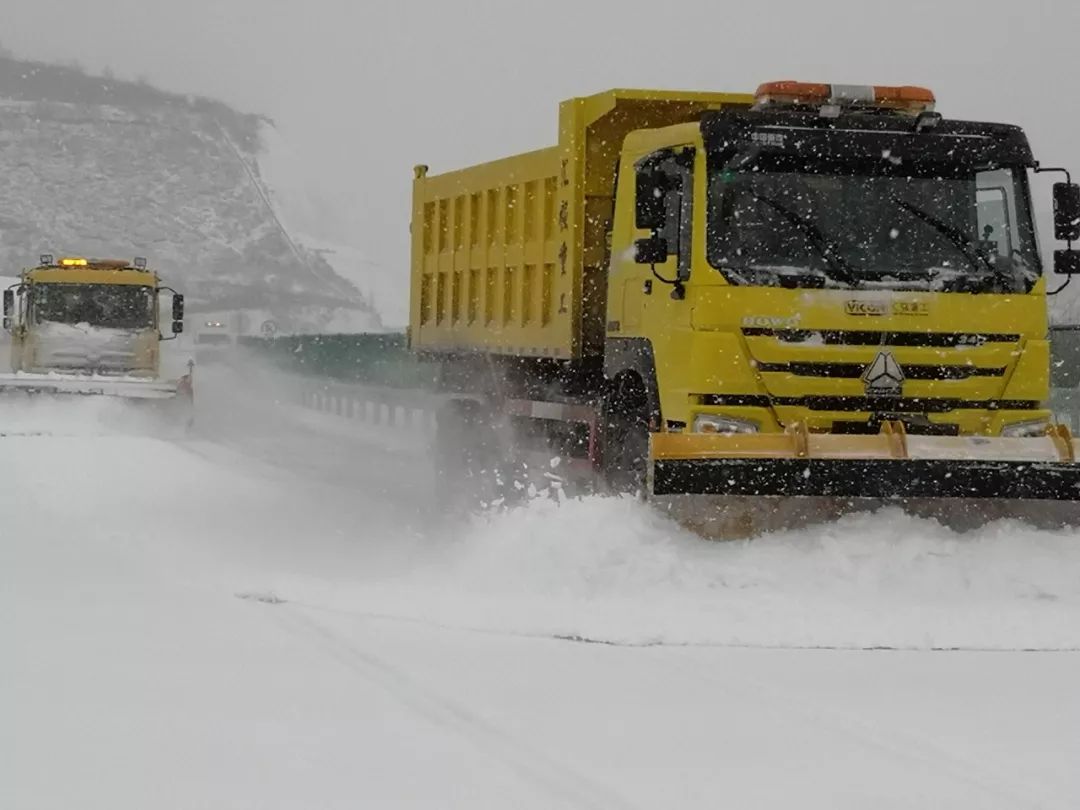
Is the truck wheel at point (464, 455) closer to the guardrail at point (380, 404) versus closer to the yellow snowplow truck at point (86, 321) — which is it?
the guardrail at point (380, 404)

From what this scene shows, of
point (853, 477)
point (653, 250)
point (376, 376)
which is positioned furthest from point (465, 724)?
point (376, 376)

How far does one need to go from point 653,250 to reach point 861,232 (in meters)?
1.12

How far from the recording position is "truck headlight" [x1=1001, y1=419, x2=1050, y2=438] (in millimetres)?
9242

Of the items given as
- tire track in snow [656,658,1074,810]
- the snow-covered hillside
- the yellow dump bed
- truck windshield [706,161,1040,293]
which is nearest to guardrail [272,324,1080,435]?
the yellow dump bed

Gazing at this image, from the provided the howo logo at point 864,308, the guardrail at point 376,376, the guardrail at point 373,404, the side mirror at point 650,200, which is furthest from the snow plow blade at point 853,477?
the guardrail at point 373,404

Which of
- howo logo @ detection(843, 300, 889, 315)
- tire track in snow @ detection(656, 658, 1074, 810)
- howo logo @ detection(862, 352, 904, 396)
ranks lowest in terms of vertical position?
tire track in snow @ detection(656, 658, 1074, 810)

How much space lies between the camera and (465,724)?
222 inches

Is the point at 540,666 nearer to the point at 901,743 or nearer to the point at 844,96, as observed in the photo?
the point at 901,743

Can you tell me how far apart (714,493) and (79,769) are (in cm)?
398

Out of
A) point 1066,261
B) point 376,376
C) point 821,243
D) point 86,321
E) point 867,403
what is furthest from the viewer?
point 376,376

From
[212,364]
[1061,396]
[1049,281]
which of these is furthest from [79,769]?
[212,364]

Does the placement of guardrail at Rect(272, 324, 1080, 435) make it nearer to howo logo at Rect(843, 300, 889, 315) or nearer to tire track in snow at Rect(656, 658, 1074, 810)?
howo logo at Rect(843, 300, 889, 315)

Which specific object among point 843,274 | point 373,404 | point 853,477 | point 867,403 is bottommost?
point 373,404

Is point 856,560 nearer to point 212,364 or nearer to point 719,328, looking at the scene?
point 719,328
